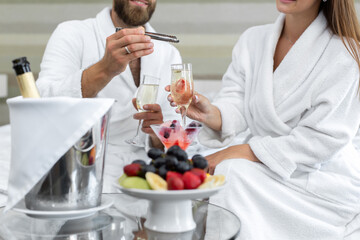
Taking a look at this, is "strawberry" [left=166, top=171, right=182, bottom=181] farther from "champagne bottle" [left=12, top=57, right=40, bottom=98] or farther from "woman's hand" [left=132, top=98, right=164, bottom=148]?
"woman's hand" [left=132, top=98, right=164, bottom=148]

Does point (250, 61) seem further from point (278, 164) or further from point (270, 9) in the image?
point (270, 9)

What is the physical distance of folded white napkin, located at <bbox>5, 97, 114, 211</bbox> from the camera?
102cm

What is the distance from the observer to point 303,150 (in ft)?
5.39

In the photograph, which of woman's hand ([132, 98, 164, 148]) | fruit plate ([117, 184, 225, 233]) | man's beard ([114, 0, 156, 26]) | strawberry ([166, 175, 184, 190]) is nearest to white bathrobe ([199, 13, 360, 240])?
woman's hand ([132, 98, 164, 148])

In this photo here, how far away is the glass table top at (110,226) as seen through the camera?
1.08m

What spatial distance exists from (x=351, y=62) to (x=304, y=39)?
0.23 m

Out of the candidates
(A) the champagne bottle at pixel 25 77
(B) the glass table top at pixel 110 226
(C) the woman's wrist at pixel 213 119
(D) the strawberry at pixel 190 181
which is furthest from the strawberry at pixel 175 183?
(C) the woman's wrist at pixel 213 119

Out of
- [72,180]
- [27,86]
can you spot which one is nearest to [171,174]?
[72,180]

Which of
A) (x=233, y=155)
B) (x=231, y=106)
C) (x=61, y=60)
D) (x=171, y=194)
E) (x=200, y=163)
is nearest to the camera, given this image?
(x=171, y=194)

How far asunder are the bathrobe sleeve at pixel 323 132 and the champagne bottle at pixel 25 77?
0.86 m

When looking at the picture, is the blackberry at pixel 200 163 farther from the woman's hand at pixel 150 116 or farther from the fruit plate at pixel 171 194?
the woman's hand at pixel 150 116

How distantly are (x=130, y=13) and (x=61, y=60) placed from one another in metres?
0.45

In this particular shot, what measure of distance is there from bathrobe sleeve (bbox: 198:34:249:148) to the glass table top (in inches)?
27.6

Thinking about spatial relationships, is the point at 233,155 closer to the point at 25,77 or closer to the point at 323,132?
the point at 323,132
